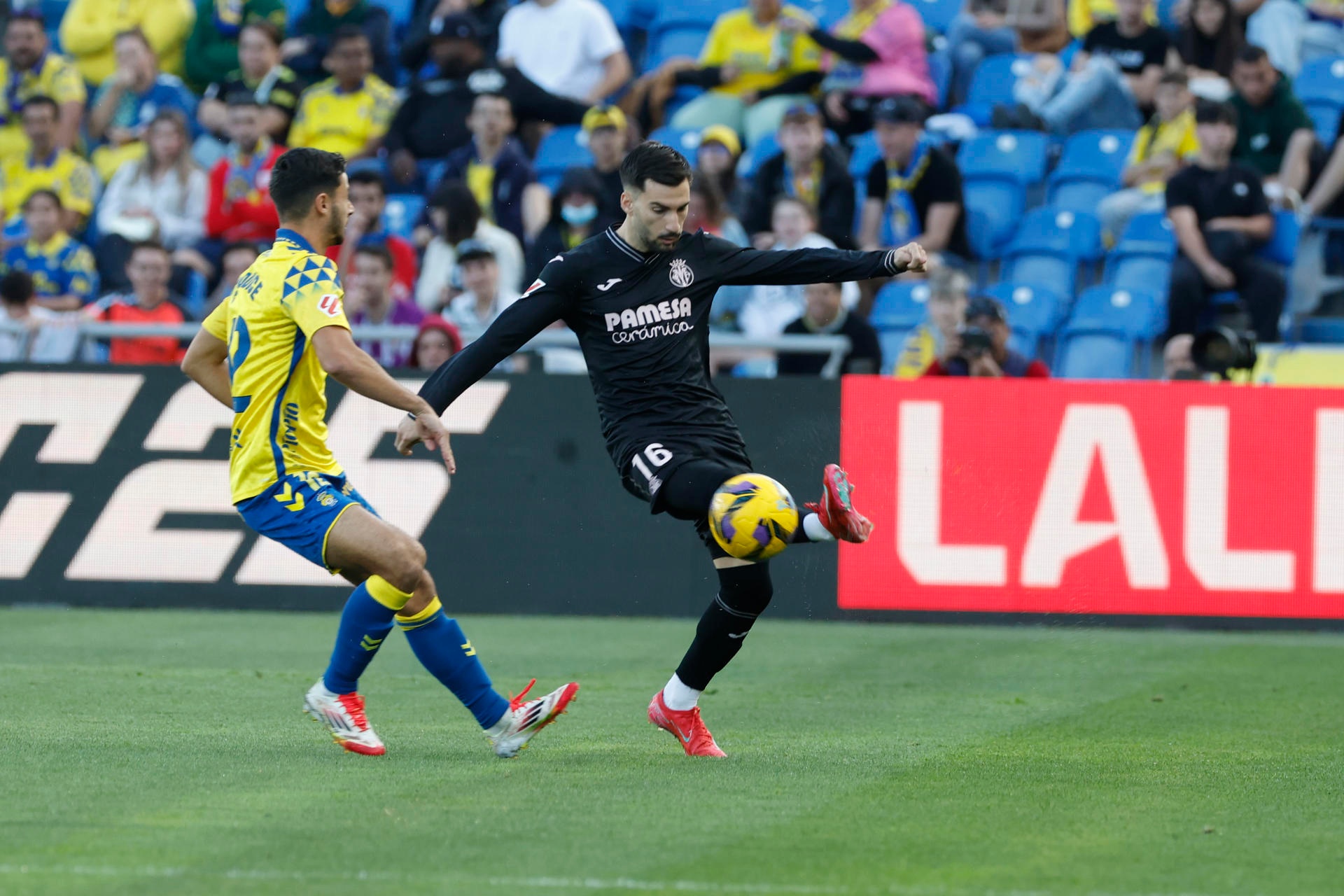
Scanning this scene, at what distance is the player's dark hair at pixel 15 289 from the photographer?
13.1 m

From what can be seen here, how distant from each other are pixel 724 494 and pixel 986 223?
29.8ft

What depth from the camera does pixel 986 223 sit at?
14727 millimetres

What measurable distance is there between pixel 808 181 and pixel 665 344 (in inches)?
305

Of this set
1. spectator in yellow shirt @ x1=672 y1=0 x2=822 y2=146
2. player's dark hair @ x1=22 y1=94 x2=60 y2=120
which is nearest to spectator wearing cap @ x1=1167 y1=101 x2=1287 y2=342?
spectator in yellow shirt @ x1=672 y1=0 x2=822 y2=146

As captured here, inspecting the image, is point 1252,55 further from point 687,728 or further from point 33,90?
point 33,90

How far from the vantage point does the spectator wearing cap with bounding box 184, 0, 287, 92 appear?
57.8 ft

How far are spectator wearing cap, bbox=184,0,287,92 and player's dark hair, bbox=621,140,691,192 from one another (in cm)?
1213

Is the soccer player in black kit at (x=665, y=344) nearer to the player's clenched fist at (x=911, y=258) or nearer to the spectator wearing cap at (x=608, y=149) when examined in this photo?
the player's clenched fist at (x=911, y=258)

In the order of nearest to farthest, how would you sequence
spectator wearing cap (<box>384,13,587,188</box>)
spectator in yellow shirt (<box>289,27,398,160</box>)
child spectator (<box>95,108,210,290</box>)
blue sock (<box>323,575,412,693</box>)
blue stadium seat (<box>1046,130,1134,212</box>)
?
1. blue sock (<box>323,575,412,693</box>)
2. blue stadium seat (<box>1046,130,1134,212</box>)
3. child spectator (<box>95,108,210,290</box>)
4. spectator wearing cap (<box>384,13,587,188</box>)
5. spectator in yellow shirt (<box>289,27,398,160</box>)

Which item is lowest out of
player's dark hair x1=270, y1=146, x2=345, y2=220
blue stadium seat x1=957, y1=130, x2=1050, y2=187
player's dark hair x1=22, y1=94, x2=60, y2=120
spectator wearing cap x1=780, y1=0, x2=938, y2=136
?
blue stadium seat x1=957, y1=130, x2=1050, y2=187

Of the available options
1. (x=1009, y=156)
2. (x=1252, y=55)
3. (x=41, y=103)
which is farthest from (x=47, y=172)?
(x=1252, y=55)

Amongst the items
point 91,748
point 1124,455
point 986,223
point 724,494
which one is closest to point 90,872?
point 91,748

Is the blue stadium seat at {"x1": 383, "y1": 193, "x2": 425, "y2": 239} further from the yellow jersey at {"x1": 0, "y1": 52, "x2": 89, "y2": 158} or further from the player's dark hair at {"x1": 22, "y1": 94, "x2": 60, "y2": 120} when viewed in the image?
the yellow jersey at {"x1": 0, "y1": 52, "x2": 89, "y2": 158}

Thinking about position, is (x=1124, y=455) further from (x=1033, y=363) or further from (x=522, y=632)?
(x=522, y=632)
